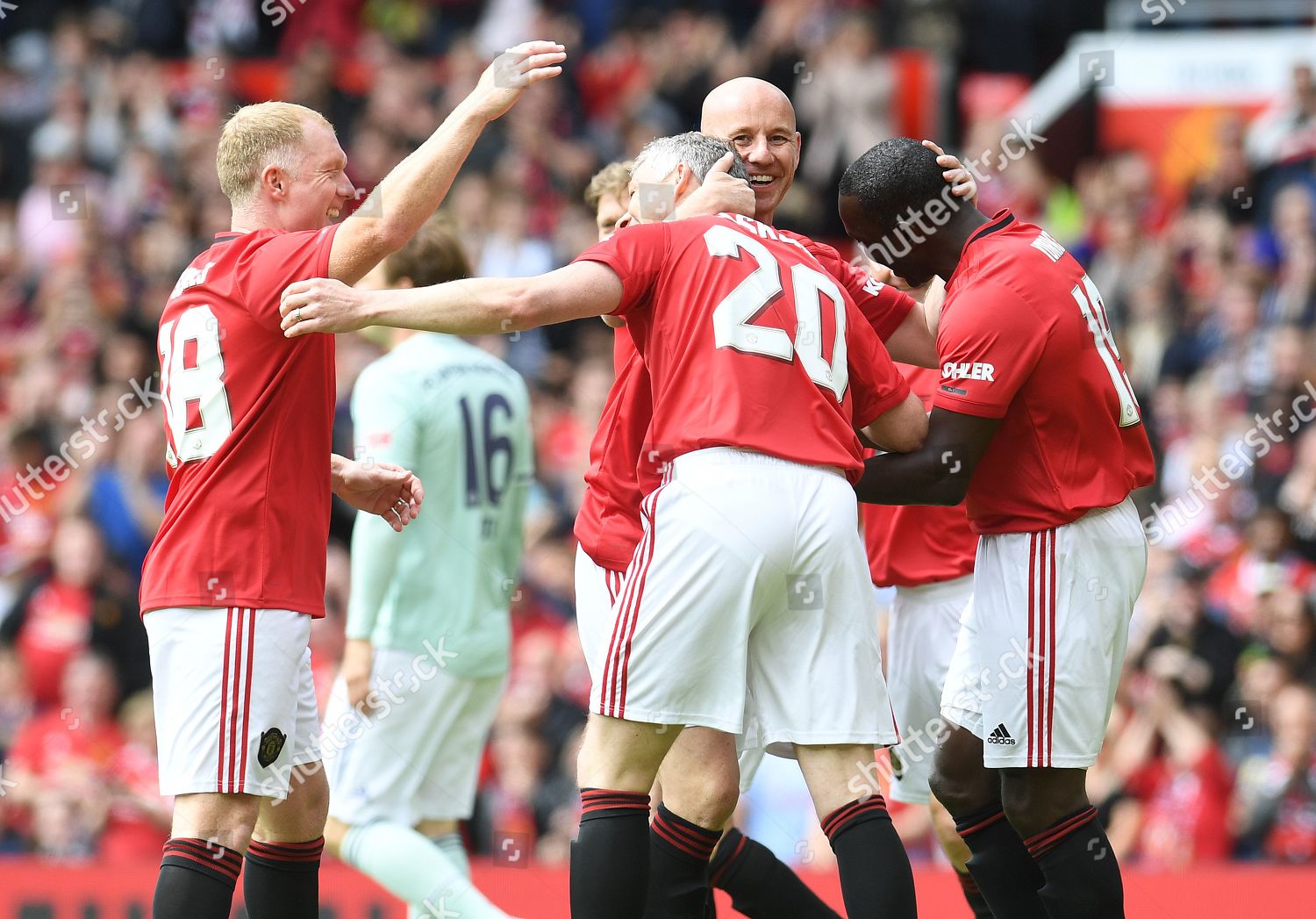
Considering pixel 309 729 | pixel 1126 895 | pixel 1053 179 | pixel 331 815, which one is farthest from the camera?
pixel 1053 179

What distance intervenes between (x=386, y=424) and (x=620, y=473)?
1.88 meters

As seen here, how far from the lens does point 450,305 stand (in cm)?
399

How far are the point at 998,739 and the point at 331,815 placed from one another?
281 cm

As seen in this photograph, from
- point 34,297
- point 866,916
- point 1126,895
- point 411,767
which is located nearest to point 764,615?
point 866,916

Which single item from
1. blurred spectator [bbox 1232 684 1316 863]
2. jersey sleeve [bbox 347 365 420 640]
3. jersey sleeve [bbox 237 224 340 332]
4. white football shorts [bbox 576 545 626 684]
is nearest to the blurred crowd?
blurred spectator [bbox 1232 684 1316 863]

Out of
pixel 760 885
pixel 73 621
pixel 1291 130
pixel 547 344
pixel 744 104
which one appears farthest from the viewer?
pixel 1291 130

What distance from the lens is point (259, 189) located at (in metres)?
4.50

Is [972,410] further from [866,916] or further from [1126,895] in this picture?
[1126,895]

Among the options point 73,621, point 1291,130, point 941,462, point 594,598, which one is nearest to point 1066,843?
point 941,462

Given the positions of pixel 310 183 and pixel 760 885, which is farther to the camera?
pixel 760 885

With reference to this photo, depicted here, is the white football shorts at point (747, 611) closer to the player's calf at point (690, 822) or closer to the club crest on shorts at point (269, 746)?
the player's calf at point (690, 822)
